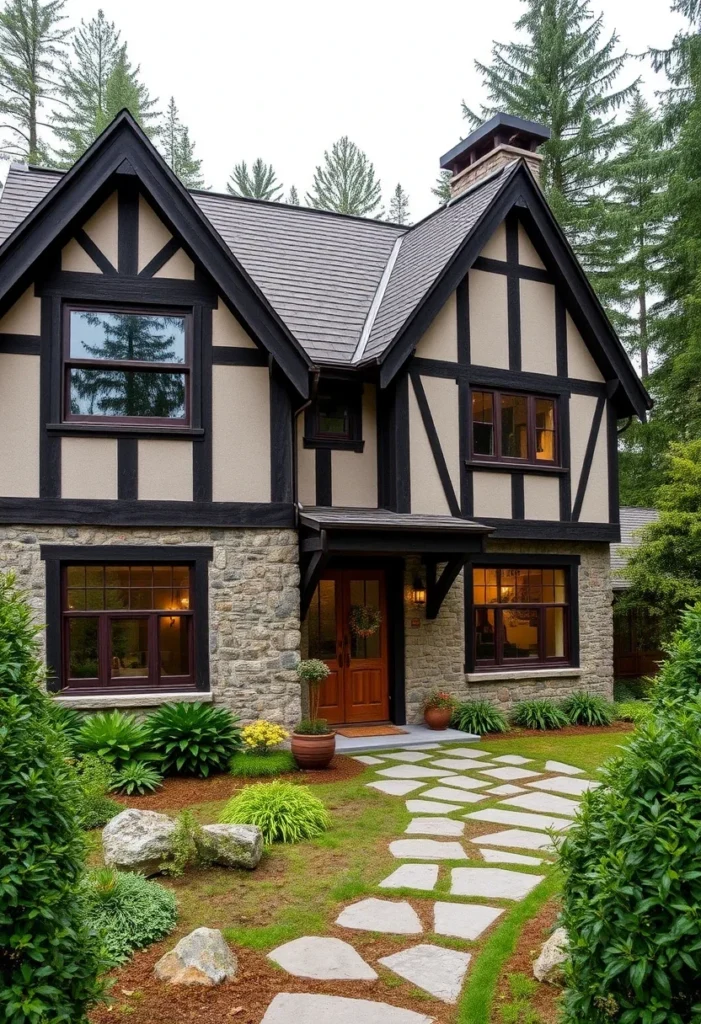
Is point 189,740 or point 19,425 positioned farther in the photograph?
point 19,425

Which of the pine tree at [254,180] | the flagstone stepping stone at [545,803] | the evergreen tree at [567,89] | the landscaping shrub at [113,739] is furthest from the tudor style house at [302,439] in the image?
the pine tree at [254,180]

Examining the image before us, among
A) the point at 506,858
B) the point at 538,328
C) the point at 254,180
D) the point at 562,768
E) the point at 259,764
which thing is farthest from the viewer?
the point at 254,180

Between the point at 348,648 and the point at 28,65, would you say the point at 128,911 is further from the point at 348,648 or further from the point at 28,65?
the point at 28,65

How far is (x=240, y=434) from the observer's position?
33.1 ft

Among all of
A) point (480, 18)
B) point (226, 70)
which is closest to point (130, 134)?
point (480, 18)

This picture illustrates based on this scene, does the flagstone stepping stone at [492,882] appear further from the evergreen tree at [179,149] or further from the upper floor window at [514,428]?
the evergreen tree at [179,149]

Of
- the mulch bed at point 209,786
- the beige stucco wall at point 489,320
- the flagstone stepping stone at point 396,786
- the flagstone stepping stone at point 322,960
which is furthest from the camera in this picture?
the beige stucco wall at point 489,320

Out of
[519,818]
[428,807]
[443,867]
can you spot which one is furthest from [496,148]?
[443,867]

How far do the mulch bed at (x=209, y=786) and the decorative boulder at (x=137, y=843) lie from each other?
6.85ft

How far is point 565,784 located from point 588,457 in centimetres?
613

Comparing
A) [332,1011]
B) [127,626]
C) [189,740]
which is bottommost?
[332,1011]

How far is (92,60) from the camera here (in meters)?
25.8

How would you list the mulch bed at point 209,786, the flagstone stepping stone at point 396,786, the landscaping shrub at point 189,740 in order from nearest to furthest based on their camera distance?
the mulch bed at point 209,786, the flagstone stepping stone at point 396,786, the landscaping shrub at point 189,740

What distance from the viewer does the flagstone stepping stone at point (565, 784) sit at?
27.2ft
